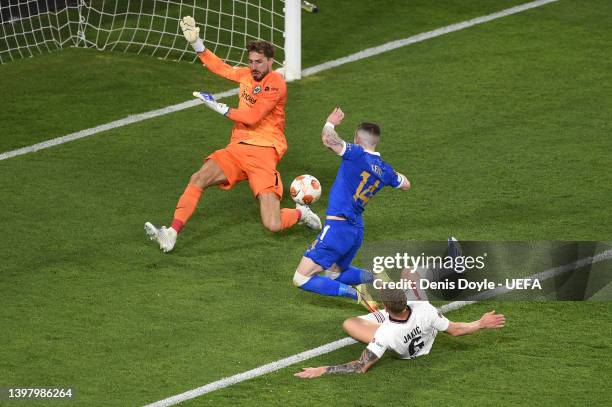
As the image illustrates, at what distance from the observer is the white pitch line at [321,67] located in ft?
47.7

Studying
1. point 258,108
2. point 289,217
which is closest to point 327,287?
point 289,217

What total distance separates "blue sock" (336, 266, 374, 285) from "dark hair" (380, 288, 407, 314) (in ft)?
4.66

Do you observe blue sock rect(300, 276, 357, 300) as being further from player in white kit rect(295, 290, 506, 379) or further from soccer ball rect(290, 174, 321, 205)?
soccer ball rect(290, 174, 321, 205)

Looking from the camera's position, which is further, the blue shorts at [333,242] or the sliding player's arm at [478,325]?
the blue shorts at [333,242]

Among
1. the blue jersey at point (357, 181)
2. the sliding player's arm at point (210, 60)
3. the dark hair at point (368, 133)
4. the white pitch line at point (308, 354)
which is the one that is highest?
the sliding player's arm at point (210, 60)

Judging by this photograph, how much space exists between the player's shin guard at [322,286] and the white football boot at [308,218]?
4.92ft

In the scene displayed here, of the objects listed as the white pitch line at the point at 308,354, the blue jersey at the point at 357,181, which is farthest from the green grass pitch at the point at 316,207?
the blue jersey at the point at 357,181

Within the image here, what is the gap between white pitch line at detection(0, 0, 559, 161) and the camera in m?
14.5

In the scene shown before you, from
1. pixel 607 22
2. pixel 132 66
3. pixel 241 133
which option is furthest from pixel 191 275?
pixel 607 22

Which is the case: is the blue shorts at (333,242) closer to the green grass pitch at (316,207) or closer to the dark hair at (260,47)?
the green grass pitch at (316,207)

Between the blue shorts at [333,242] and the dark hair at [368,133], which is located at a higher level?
the dark hair at [368,133]

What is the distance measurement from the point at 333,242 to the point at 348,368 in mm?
1354

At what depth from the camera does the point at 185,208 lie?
12.1 meters

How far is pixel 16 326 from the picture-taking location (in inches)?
412
